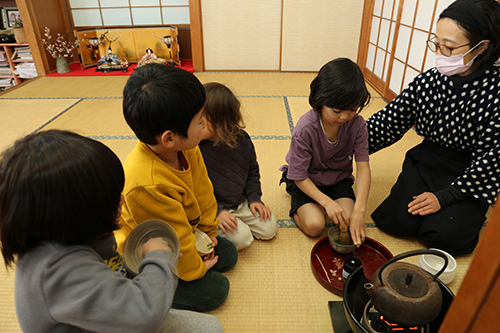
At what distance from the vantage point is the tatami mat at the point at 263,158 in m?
1.20

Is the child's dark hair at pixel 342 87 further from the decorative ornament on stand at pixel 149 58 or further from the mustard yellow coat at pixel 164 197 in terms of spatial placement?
the decorative ornament on stand at pixel 149 58

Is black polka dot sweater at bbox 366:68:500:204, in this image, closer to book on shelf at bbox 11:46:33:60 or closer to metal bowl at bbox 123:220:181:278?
metal bowl at bbox 123:220:181:278

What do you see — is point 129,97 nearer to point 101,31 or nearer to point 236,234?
point 236,234

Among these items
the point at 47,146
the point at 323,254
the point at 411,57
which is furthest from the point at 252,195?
the point at 411,57

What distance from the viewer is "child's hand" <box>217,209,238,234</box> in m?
1.40

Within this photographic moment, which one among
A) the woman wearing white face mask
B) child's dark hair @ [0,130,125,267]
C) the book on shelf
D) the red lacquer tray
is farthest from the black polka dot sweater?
the book on shelf

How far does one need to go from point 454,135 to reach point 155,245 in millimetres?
1412

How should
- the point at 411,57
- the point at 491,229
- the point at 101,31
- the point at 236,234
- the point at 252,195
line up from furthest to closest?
the point at 101,31 < the point at 411,57 < the point at 252,195 < the point at 236,234 < the point at 491,229

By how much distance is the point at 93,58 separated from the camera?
177 inches

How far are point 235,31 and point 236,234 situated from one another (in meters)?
3.44

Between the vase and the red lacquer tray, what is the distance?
422 centimetres

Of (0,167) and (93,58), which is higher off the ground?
(0,167)

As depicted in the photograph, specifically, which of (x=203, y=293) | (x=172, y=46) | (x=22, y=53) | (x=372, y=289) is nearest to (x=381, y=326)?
(x=372, y=289)

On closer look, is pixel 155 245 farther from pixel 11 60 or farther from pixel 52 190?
pixel 11 60
